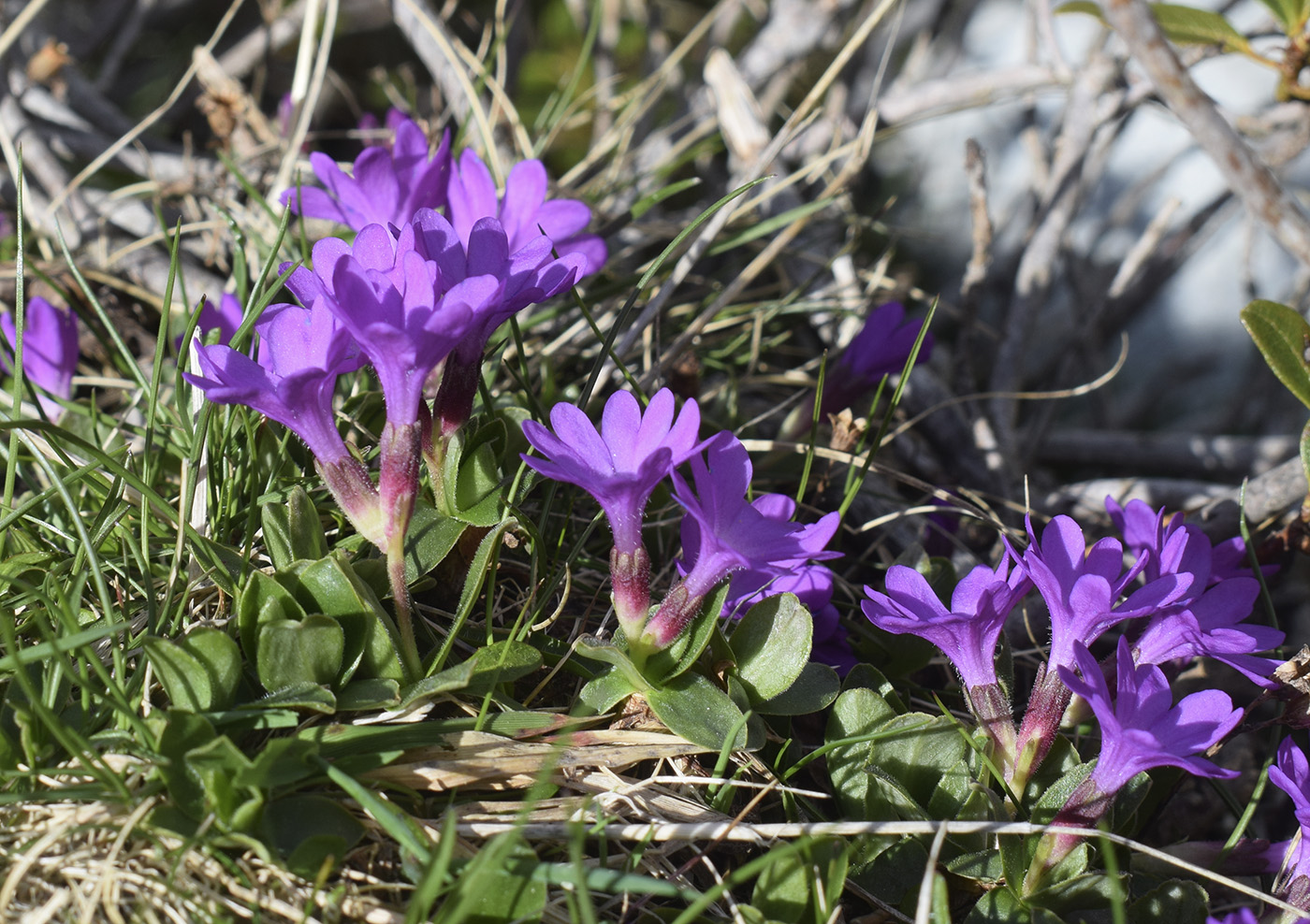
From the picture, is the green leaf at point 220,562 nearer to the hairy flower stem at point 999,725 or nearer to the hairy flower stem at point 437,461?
the hairy flower stem at point 437,461

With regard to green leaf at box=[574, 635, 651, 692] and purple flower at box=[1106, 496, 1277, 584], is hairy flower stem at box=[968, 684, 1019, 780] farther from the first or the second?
green leaf at box=[574, 635, 651, 692]

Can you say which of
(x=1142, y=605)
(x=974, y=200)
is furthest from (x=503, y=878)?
(x=974, y=200)

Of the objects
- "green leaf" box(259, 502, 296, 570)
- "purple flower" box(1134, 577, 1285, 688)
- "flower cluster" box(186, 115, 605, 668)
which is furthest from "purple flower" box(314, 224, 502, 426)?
"purple flower" box(1134, 577, 1285, 688)

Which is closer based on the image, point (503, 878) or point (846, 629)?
point (503, 878)

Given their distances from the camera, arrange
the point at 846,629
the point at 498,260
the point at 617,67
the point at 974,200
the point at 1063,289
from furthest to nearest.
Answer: the point at 617,67 < the point at 1063,289 < the point at 974,200 < the point at 846,629 < the point at 498,260

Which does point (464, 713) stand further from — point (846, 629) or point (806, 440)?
point (806, 440)

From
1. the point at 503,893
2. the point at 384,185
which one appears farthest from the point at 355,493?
the point at 384,185

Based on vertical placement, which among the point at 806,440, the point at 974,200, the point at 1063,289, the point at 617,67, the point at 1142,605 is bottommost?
the point at 1063,289
